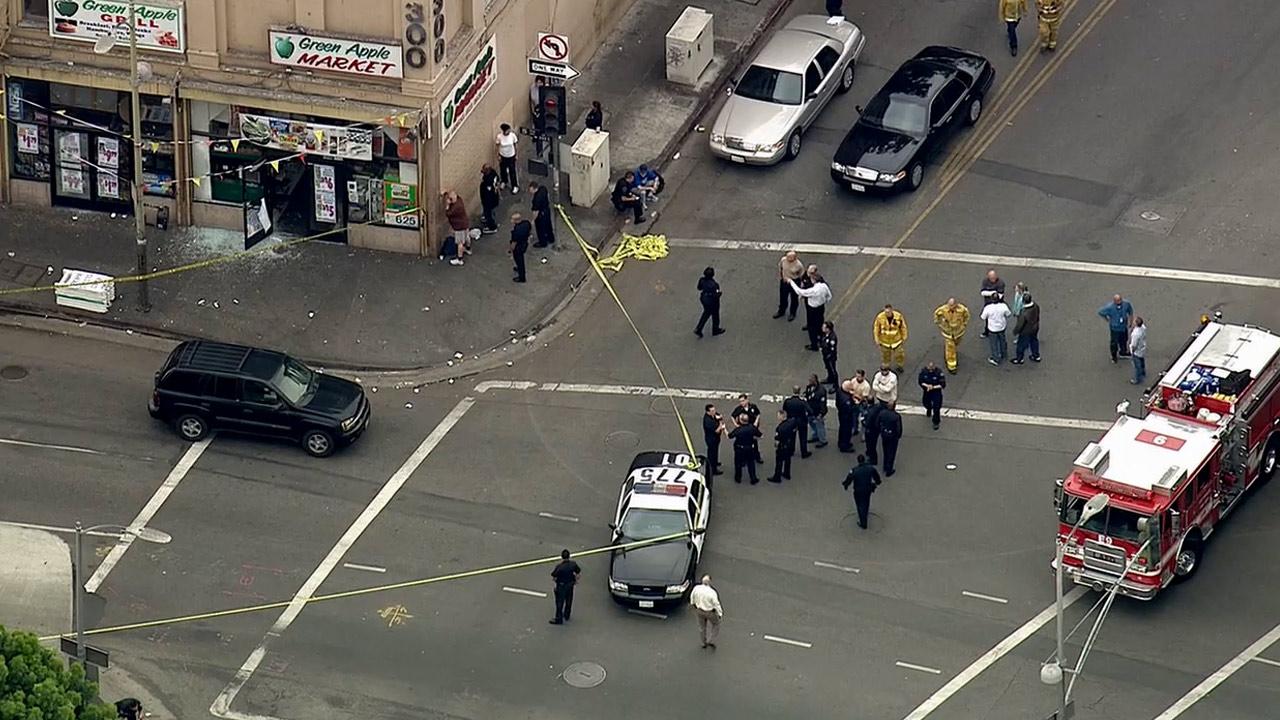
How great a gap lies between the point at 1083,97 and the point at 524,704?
21.2 meters

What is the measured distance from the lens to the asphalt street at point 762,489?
137ft

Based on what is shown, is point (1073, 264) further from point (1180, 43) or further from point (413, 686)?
point (413, 686)

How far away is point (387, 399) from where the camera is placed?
4825 cm

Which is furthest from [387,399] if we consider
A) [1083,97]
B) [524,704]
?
[1083,97]

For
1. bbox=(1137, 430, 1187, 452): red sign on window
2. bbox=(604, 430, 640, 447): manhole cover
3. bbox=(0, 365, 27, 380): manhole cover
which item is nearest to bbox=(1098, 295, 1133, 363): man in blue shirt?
bbox=(1137, 430, 1187, 452): red sign on window

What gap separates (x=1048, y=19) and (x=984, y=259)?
25.7 ft

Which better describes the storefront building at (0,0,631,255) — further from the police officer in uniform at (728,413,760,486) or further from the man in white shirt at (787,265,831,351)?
the police officer in uniform at (728,413,760,486)

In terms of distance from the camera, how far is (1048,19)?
5728 centimetres

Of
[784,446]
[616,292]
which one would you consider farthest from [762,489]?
[616,292]

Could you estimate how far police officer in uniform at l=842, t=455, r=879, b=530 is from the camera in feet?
144

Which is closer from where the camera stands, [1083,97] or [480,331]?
[480,331]

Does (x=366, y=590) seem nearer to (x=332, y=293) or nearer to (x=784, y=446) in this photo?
(x=784, y=446)

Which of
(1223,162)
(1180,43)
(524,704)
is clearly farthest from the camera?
(1180,43)

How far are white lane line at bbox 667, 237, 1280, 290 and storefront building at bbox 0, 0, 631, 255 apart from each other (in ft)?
16.6
